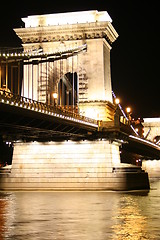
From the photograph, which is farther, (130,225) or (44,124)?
(44,124)

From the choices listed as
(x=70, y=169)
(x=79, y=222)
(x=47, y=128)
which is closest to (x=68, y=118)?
(x=47, y=128)

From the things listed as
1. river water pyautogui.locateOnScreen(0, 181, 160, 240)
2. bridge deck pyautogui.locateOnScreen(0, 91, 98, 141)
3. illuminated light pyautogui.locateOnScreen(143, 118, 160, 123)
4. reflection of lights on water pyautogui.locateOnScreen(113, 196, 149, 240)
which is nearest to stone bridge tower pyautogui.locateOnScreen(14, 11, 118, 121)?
bridge deck pyautogui.locateOnScreen(0, 91, 98, 141)

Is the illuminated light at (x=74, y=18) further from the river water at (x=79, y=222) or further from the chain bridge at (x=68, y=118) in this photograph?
the river water at (x=79, y=222)

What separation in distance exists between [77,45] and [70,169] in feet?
38.4

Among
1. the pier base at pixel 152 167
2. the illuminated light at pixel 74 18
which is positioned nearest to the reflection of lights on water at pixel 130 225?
the illuminated light at pixel 74 18

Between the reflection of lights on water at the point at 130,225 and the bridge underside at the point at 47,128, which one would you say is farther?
the bridge underside at the point at 47,128

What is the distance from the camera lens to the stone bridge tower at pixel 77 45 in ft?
156

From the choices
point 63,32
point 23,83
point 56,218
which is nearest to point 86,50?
point 63,32

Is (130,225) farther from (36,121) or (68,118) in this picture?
(68,118)

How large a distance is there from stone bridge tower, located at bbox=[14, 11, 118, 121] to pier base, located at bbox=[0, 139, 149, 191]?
4657 mm

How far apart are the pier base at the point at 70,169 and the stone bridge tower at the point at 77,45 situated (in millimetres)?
4657

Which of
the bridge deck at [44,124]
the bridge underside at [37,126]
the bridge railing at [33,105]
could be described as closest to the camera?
the bridge railing at [33,105]

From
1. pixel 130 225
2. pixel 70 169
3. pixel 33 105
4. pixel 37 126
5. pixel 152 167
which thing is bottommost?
pixel 130 225

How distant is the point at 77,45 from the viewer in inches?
1890
